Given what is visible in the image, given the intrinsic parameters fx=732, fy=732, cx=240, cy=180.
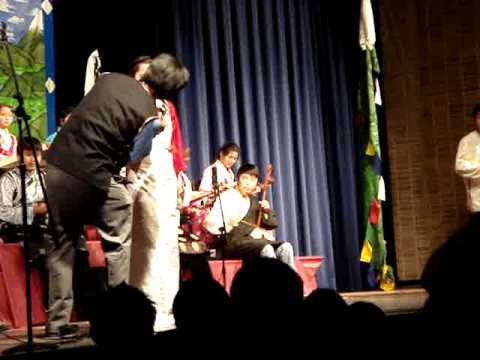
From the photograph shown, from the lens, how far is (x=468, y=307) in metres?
1.29

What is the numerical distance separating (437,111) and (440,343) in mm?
5507

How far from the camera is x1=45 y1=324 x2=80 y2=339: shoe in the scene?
3230 mm

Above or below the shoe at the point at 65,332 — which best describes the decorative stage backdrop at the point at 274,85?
above

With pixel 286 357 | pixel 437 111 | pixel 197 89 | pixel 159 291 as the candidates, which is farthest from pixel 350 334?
pixel 437 111

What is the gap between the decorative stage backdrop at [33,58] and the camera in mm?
5508

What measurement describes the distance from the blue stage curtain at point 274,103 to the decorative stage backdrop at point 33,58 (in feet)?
3.57

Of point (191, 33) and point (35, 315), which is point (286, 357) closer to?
point (35, 315)

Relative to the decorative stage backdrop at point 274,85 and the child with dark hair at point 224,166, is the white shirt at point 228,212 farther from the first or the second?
the decorative stage backdrop at point 274,85

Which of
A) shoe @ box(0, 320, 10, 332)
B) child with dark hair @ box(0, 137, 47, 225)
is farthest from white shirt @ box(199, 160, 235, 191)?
shoe @ box(0, 320, 10, 332)

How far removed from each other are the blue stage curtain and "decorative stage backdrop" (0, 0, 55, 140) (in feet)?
3.57

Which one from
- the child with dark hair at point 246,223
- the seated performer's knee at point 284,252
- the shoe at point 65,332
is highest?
the child with dark hair at point 246,223

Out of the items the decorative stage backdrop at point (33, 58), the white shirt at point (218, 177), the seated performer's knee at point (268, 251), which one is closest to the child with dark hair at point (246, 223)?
the seated performer's knee at point (268, 251)

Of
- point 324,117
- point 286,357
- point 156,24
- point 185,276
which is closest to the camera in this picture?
point 286,357

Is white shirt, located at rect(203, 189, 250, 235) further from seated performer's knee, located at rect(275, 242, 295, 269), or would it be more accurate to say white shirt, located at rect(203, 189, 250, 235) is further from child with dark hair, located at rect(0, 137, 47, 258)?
child with dark hair, located at rect(0, 137, 47, 258)
